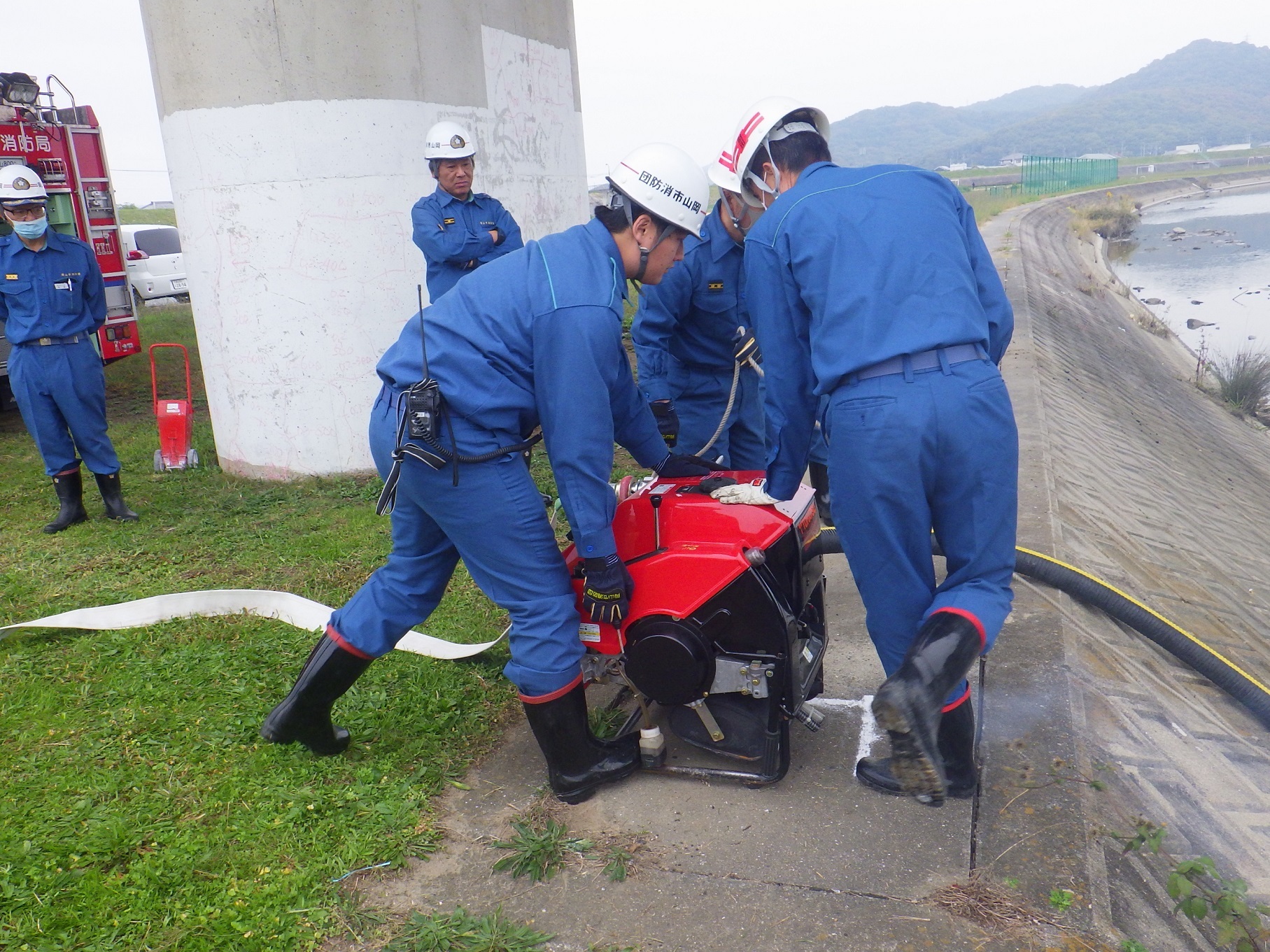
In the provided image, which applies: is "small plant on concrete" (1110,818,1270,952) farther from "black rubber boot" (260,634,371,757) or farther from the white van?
the white van

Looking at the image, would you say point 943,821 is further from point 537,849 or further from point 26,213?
point 26,213

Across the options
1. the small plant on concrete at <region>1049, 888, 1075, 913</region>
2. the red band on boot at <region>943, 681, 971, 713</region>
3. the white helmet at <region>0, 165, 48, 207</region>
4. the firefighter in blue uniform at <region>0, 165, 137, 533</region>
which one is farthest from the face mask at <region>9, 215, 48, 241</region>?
the small plant on concrete at <region>1049, 888, 1075, 913</region>

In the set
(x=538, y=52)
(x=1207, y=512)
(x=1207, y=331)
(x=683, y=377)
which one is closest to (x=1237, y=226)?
(x=1207, y=331)

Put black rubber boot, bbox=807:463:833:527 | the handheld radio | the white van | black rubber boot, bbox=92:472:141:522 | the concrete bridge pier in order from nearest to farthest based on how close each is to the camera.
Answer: the handheld radio
black rubber boot, bbox=807:463:833:527
black rubber boot, bbox=92:472:141:522
the concrete bridge pier
the white van

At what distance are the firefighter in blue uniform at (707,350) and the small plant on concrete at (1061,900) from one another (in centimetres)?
205

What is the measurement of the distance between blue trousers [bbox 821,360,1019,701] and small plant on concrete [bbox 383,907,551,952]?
1254 mm

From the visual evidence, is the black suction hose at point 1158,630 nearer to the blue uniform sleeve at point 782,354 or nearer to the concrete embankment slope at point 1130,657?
the concrete embankment slope at point 1130,657

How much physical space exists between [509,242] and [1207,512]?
21.4 feet

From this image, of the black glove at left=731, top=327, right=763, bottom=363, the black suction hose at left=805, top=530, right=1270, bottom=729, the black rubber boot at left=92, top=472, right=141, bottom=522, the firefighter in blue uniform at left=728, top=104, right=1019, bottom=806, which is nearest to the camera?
the firefighter in blue uniform at left=728, top=104, right=1019, bottom=806

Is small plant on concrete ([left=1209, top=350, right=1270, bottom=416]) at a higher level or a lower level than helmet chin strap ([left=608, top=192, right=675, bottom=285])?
lower

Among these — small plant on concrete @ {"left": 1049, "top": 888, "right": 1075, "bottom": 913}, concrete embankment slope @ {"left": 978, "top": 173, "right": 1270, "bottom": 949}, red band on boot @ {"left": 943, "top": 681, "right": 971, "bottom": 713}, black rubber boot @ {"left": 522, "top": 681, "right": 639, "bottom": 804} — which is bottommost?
concrete embankment slope @ {"left": 978, "top": 173, "right": 1270, "bottom": 949}

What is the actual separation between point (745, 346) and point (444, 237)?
244cm

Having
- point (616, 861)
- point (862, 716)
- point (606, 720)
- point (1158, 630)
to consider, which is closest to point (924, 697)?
point (616, 861)

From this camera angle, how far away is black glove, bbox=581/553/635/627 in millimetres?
2756
